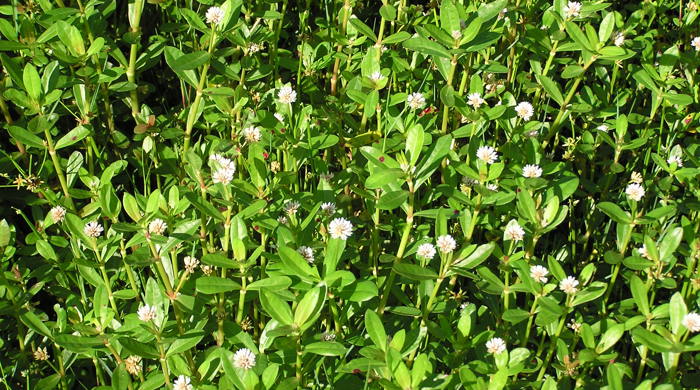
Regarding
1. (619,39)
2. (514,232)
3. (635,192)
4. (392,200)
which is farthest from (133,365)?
(619,39)

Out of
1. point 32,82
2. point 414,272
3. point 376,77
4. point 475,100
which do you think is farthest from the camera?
point 376,77

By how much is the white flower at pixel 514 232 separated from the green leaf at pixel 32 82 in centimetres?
166

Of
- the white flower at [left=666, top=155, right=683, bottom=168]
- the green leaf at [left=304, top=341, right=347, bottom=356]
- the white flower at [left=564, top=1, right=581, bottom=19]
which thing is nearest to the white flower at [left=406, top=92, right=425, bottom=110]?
the white flower at [left=564, top=1, right=581, bottom=19]

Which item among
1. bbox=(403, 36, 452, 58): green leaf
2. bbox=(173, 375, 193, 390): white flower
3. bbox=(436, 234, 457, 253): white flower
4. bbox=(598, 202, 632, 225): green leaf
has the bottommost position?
bbox=(173, 375, 193, 390): white flower

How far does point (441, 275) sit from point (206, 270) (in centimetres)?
80

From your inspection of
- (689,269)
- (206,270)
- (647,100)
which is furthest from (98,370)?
(647,100)

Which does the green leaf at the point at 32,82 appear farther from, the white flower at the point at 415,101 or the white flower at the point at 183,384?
the white flower at the point at 415,101

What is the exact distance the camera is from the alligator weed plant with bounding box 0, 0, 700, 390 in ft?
7.35

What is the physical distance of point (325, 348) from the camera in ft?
6.85

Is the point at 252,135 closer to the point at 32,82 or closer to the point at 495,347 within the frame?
the point at 32,82

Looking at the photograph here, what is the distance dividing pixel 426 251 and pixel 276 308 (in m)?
0.59

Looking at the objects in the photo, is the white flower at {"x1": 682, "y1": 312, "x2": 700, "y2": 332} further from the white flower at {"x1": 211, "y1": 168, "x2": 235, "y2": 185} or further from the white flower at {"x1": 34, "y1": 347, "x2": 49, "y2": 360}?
the white flower at {"x1": 34, "y1": 347, "x2": 49, "y2": 360}

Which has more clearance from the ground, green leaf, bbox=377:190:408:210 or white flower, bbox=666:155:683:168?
green leaf, bbox=377:190:408:210

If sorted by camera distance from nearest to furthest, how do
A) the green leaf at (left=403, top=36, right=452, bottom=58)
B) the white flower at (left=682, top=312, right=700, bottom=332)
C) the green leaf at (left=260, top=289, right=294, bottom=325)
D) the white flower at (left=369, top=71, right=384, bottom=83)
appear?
the green leaf at (left=260, top=289, right=294, bottom=325)
the white flower at (left=682, top=312, right=700, bottom=332)
the green leaf at (left=403, top=36, right=452, bottom=58)
the white flower at (left=369, top=71, right=384, bottom=83)
